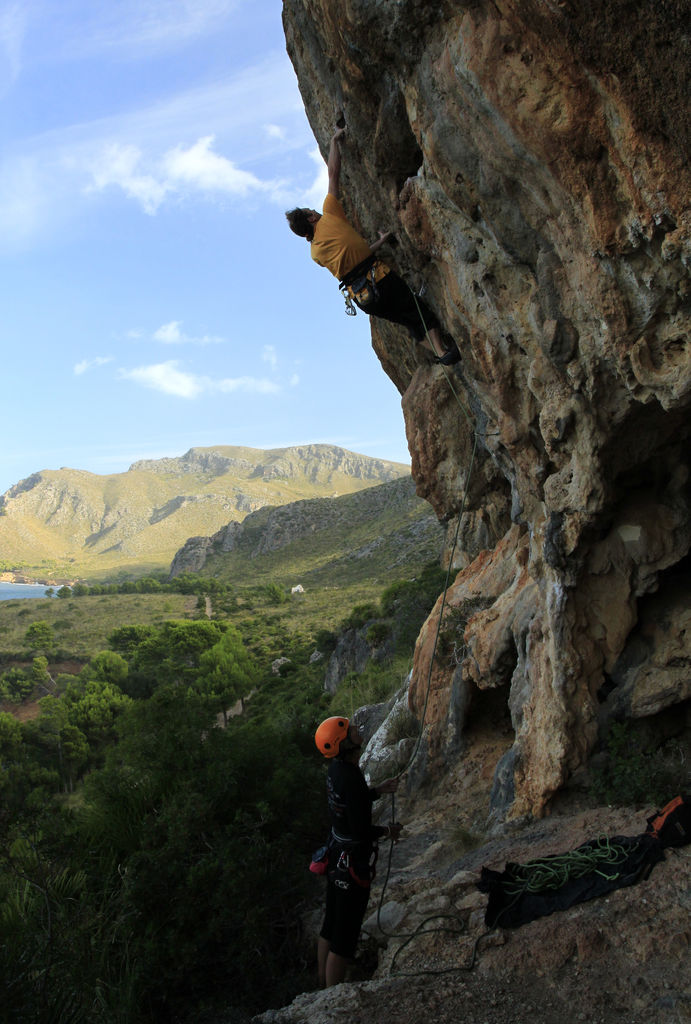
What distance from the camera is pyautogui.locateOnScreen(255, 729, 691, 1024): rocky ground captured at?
3480mm

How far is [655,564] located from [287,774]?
4544 millimetres

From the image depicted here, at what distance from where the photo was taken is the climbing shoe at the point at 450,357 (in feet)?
24.8

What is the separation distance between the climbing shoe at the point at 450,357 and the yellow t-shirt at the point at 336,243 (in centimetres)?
146

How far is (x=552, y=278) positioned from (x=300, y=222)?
310 cm

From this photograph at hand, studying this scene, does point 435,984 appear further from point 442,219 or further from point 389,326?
point 389,326

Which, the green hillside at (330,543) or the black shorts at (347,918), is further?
the green hillside at (330,543)

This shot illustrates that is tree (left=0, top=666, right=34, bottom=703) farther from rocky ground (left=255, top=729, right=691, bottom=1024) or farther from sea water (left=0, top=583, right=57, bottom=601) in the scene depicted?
sea water (left=0, top=583, right=57, bottom=601)

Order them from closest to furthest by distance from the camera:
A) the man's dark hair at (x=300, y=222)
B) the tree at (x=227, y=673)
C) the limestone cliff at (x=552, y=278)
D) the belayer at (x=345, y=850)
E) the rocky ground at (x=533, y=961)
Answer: the rocky ground at (x=533, y=961)
the limestone cliff at (x=552, y=278)
the belayer at (x=345, y=850)
the man's dark hair at (x=300, y=222)
the tree at (x=227, y=673)

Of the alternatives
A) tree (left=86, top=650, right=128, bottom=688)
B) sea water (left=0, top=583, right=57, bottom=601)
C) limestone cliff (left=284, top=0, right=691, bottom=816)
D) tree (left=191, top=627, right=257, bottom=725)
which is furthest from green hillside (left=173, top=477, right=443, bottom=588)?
sea water (left=0, top=583, right=57, bottom=601)

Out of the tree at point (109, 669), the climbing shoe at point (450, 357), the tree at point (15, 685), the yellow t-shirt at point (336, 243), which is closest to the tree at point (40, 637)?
the tree at point (15, 685)

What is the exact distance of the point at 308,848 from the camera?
703cm

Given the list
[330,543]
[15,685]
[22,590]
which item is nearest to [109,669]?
[15,685]

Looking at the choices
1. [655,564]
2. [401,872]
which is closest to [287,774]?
[401,872]

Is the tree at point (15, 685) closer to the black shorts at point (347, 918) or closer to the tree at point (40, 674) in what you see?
the tree at point (40, 674)
